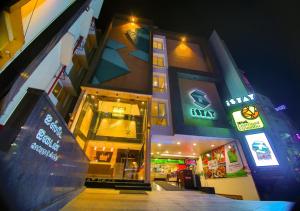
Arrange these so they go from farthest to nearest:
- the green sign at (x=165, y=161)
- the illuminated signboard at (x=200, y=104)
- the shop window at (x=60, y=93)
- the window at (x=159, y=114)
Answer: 1. the green sign at (x=165, y=161)
2. the illuminated signboard at (x=200, y=104)
3. the window at (x=159, y=114)
4. the shop window at (x=60, y=93)

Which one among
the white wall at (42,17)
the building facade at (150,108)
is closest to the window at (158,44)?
the building facade at (150,108)

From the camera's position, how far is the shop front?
38.5 feet

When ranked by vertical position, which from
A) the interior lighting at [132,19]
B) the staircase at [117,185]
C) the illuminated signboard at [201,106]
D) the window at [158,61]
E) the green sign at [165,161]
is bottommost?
the staircase at [117,185]

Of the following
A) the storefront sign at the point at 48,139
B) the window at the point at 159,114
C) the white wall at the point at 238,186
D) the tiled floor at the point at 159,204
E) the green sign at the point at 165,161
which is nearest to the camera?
the storefront sign at the point at 48,139

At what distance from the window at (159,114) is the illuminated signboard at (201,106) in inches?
92.2

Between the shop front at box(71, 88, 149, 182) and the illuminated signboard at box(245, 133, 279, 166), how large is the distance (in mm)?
7561

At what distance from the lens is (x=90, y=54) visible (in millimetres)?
14523

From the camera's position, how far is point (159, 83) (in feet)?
48.7

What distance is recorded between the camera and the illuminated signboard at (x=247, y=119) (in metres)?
11.4

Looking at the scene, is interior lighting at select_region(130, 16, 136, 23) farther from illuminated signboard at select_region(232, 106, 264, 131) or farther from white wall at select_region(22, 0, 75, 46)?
illuminated signboard at select_region(232, 106, 264, 131)

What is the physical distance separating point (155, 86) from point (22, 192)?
13065 mm

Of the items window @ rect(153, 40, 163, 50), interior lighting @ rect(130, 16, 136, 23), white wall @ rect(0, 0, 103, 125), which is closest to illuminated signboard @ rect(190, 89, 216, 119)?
window @ rect(153, 40, 163, 50)

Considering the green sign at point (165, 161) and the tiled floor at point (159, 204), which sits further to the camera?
the green sign at point (165, 161)

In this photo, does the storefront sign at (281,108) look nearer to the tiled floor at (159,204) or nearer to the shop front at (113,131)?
the shop front at (113,131)
